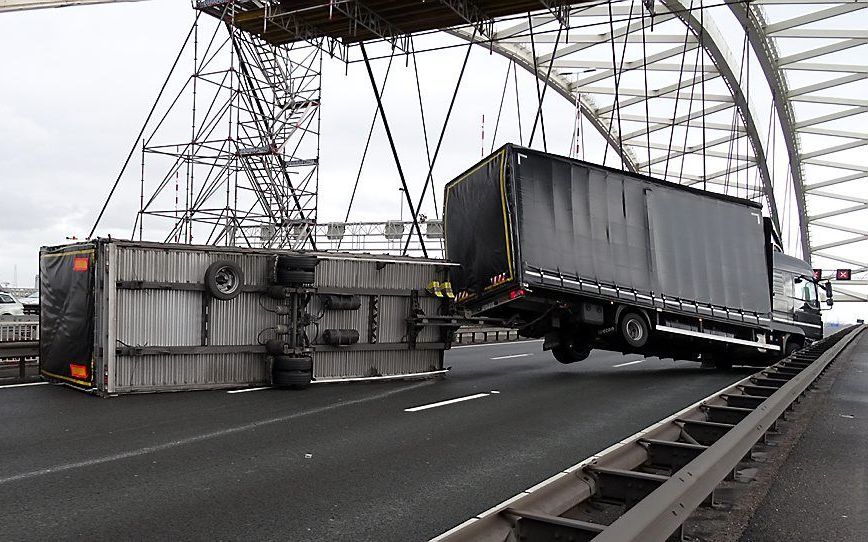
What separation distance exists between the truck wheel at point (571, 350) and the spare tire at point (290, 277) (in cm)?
654

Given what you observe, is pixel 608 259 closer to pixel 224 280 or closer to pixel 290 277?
pixel 290 277

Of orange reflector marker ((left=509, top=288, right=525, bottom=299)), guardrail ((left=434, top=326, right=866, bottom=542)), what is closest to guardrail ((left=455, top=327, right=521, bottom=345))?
orange reflector marker ((left=509, top=288, right=525, bottom=299))

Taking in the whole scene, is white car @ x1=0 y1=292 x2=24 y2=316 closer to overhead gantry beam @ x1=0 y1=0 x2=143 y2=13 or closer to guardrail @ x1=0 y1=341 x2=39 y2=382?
overhead gantry beam @ x1=0 y1=0 x2=143 y2=13

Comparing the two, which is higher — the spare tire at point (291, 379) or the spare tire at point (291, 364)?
the spare tire at point (291, 364)

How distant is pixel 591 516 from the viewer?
5.25 metres

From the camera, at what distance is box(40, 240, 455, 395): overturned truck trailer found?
12522mm

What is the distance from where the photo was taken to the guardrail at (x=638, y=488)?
12.7 ft

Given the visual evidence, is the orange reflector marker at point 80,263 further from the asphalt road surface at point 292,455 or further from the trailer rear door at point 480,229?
the trailer rear door at point 480,229

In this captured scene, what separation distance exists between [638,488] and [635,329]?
11.6m

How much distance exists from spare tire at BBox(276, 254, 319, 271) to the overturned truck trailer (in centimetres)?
2

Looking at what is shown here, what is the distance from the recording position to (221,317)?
1352 cm

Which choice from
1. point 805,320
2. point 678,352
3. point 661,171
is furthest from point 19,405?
point 661,171

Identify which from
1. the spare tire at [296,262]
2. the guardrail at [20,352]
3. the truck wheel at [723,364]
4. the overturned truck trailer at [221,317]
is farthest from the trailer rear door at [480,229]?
the guardrail at [20,352]

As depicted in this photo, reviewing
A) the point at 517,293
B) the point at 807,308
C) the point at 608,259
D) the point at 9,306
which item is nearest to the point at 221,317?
the point at 517,293
